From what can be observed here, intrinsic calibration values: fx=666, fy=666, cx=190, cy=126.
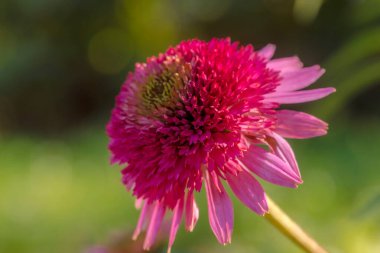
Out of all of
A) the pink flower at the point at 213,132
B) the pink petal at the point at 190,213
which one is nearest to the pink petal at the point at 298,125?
the pink flower at the point at 213,132

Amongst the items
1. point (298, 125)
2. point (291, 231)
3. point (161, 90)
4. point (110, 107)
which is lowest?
point (291, 231)

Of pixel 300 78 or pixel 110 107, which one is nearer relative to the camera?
pixel 300 78

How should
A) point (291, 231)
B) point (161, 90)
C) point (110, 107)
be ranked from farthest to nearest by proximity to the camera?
1. point (110, 107)
2. point (161, 90)
3. point (291, 231)

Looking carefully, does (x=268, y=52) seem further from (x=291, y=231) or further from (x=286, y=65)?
(x=291, y=231)

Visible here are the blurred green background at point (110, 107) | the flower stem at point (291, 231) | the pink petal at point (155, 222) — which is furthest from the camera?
the blurred green background at point (110, 107)

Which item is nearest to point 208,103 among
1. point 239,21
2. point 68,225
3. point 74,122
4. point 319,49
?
point 68,225

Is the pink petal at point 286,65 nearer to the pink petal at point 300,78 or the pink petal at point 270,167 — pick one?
the pink petal at point 300,78

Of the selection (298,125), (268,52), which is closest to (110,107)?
(268,52)
